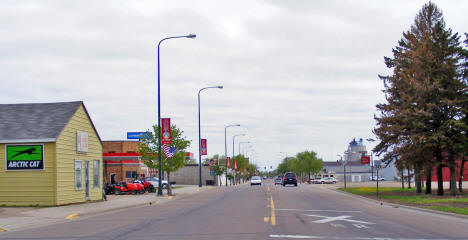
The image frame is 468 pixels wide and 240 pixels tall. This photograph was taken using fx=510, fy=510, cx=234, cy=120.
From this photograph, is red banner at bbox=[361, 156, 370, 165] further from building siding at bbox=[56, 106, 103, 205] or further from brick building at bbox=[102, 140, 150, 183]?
brick building at bbox=[102, 140, 150, 183]

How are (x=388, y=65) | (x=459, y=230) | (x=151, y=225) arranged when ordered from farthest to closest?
(x=388, y=65), (x=151, y=225), (x=459, y=230)

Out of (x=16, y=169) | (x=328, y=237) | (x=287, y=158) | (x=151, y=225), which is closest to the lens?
(x=328, y=237)

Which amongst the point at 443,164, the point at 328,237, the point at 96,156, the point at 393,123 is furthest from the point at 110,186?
the point at 328,237

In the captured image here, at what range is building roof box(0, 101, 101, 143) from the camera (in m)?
24.2

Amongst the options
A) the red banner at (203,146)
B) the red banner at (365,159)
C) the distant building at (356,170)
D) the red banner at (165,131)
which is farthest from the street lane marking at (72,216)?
the distant building at (356,170)

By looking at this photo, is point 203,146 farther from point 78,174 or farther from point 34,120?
point 34,120

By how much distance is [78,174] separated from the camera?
26953mm

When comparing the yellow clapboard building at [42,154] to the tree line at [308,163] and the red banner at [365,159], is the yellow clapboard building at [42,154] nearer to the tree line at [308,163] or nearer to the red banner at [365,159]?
the red banner at [365,159]

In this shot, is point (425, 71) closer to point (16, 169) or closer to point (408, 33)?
point (408, 33)

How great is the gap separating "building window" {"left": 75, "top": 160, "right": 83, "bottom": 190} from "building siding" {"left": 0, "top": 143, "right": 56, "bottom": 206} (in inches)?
102

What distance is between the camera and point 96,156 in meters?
29.9

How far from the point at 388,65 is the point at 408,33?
5.45 meters

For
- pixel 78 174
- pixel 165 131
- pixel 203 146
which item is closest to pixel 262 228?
pixel 78 174

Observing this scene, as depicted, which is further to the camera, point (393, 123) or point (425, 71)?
point (393, 123)
